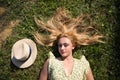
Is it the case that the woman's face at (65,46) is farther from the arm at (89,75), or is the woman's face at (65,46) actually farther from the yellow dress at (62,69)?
the arm at (89,75)

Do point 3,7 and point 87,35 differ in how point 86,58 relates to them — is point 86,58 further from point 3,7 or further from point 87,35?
point 3,7

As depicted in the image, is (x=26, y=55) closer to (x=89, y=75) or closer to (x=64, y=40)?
(x=64, y=40)

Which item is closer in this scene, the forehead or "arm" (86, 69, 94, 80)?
the forehead

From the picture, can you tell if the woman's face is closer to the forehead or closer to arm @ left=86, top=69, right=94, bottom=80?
the forehead

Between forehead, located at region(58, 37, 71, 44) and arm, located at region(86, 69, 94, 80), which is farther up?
forehead, located at region(58, 37, 71, 44)

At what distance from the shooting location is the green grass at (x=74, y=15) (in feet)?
21.4

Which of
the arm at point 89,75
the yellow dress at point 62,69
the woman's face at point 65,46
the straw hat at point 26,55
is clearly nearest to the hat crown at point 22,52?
the straw hat at point 26,55

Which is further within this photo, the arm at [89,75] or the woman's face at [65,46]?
the arm at [89,75]

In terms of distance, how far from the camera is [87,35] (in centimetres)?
651

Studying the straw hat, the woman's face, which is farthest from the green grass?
the woman's face

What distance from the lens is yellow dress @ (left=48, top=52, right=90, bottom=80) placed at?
621 centimetres

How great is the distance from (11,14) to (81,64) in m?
1.49

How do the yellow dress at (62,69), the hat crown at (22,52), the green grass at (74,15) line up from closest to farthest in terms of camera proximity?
the yellow dress at (62,69) → the hat crown at (22,52) → the green grass at (74,15)

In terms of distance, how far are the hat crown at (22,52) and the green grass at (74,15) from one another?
24cm
